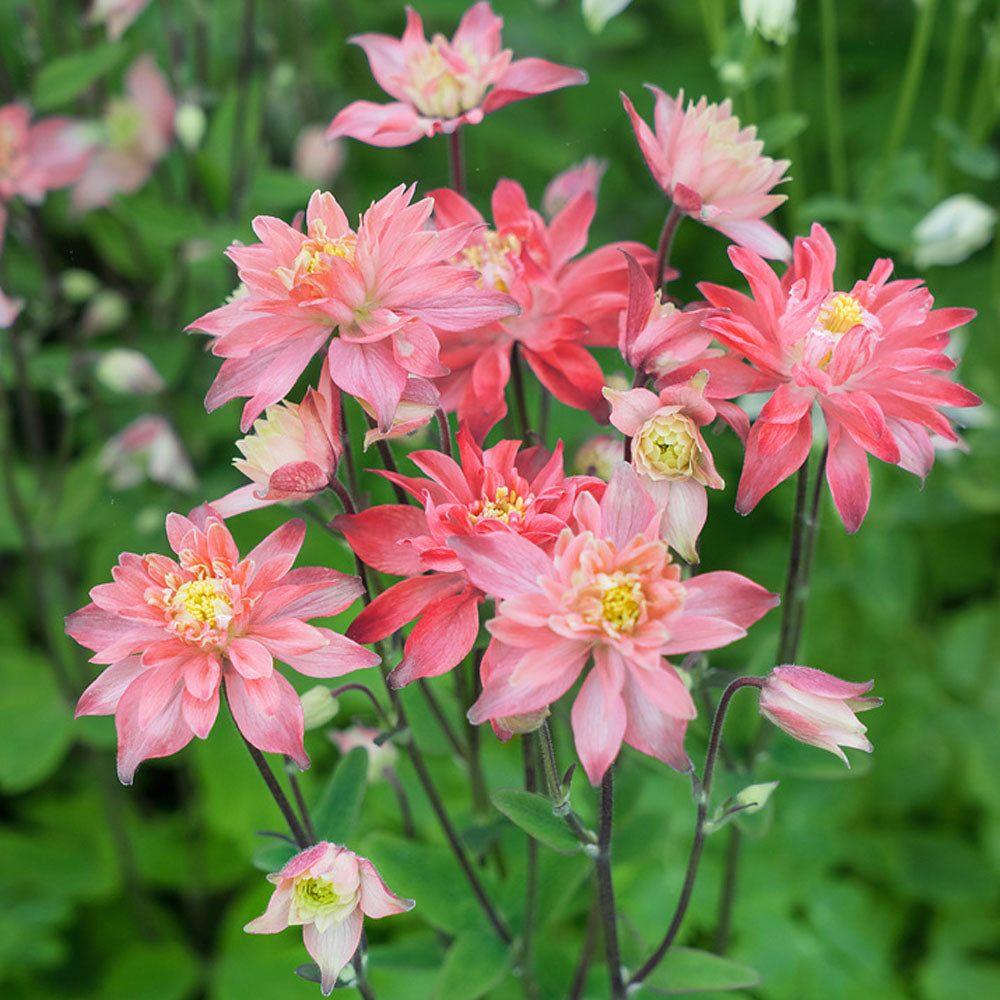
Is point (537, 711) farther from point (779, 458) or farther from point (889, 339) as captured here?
point (889, 339)

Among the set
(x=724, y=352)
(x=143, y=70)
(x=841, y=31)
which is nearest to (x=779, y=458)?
(x=724, y=352)

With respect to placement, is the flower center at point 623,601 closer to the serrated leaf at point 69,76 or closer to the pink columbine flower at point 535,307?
the pink columbine flower at point 535,307

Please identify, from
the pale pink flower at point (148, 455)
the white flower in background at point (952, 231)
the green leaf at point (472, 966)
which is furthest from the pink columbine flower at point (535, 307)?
the pale pink flower at point (148, 455)

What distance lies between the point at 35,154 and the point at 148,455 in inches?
15.3

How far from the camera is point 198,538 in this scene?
66 cm

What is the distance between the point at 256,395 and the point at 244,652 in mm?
154

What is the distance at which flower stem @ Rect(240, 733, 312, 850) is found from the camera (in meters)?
0.66

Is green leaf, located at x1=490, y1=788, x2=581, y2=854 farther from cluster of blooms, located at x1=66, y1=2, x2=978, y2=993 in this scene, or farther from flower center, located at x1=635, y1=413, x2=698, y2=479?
flower center, located at x1=635, y1=413, x2=698, y2=479

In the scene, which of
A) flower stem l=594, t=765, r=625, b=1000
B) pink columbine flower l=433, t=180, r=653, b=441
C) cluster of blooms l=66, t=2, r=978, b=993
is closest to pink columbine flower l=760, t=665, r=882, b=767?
cluster of blooms l=66, t=2, r=978, b=993

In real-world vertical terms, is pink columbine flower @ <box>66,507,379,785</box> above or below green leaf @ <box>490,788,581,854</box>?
above

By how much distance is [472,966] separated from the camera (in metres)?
0.85

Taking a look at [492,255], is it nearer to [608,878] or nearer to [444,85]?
[444,85]

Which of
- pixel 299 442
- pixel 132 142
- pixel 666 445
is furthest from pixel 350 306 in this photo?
pixel 132 142

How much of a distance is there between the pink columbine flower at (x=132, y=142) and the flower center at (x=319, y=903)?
1.16m
